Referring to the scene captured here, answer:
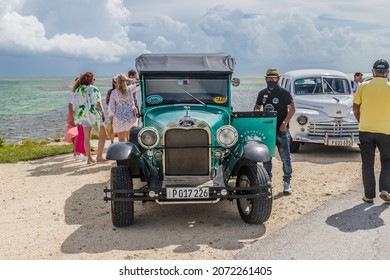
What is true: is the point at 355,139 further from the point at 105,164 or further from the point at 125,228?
the point at 125,228

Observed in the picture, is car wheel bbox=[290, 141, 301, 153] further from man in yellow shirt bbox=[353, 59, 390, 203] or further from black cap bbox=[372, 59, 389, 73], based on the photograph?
black cap bbox=[372, 59, 389, 73]

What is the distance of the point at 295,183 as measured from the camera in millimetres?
8977

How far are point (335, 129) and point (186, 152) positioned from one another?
6026 mm

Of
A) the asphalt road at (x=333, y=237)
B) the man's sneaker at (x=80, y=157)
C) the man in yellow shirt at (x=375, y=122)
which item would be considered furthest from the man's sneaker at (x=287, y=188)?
the man's sneaker at (x=80, y=157)

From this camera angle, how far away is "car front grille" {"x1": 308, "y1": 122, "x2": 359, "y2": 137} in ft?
38.3

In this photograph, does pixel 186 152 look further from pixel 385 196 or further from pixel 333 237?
pixel 385 196

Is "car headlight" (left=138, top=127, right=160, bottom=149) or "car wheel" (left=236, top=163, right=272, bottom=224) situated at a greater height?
"car headlight" (left=138, top=127, right=160, bottom=149)

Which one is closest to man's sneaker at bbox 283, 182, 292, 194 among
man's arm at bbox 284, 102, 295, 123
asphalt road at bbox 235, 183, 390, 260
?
asphalt road at bbox 235, 183, 390, 260

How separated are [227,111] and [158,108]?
3.32 ft

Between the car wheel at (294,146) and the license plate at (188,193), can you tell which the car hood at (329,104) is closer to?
the car wheel at (294,146)

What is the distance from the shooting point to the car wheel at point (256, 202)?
253 inches

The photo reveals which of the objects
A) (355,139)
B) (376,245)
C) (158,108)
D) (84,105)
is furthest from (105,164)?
(376,245)

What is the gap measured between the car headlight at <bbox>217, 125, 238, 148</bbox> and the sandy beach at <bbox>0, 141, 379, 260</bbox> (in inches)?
41.6

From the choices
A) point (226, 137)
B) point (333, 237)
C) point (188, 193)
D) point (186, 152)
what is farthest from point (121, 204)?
point (333, 237)
